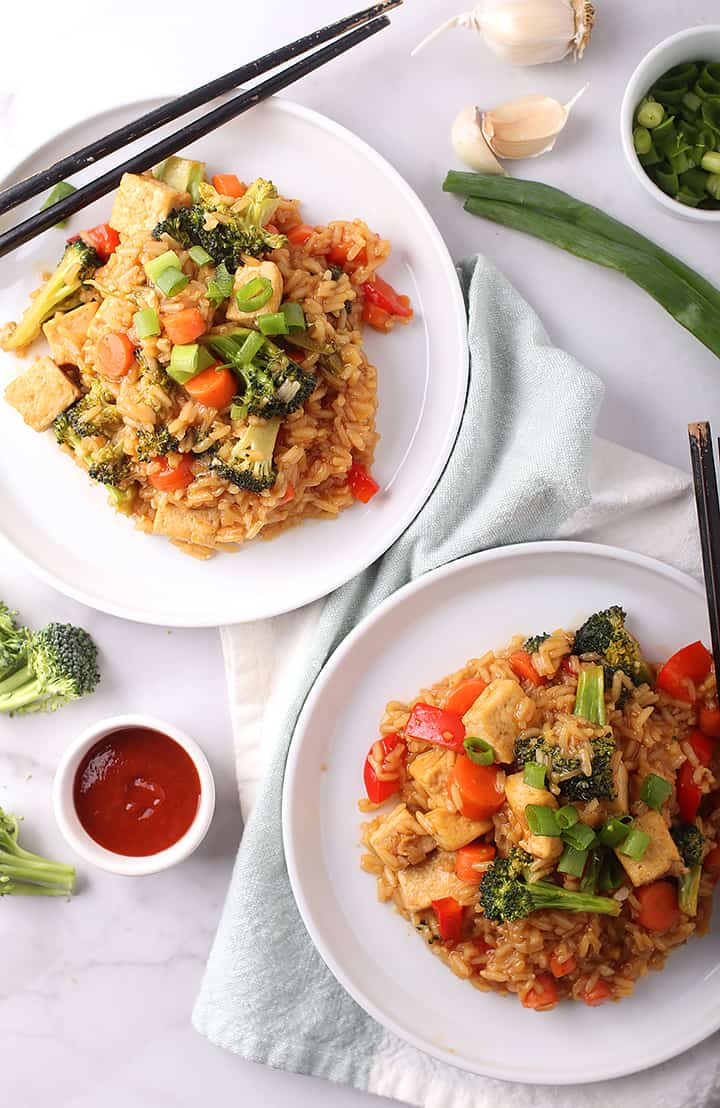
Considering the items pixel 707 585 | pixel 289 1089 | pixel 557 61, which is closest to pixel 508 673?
pixel 707 585

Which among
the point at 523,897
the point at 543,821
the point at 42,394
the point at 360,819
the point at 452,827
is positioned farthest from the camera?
the point at 360,819

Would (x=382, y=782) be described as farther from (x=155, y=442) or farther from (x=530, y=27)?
(x=530, y=27)

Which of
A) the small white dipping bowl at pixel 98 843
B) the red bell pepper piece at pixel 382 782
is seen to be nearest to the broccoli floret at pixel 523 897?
the red bell pepper piece at pixel 382 782

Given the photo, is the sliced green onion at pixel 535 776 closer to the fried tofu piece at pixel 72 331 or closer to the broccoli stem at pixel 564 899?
the broccoli stem at pixel 564 899

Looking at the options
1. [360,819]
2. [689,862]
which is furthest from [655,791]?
[360,819]

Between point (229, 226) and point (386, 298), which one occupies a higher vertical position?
point (229, 226)

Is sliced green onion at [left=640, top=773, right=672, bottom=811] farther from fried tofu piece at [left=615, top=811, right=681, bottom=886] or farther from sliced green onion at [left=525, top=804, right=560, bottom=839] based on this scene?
sliced green onion at [left=525, top=804, right=560, bottom=839]
